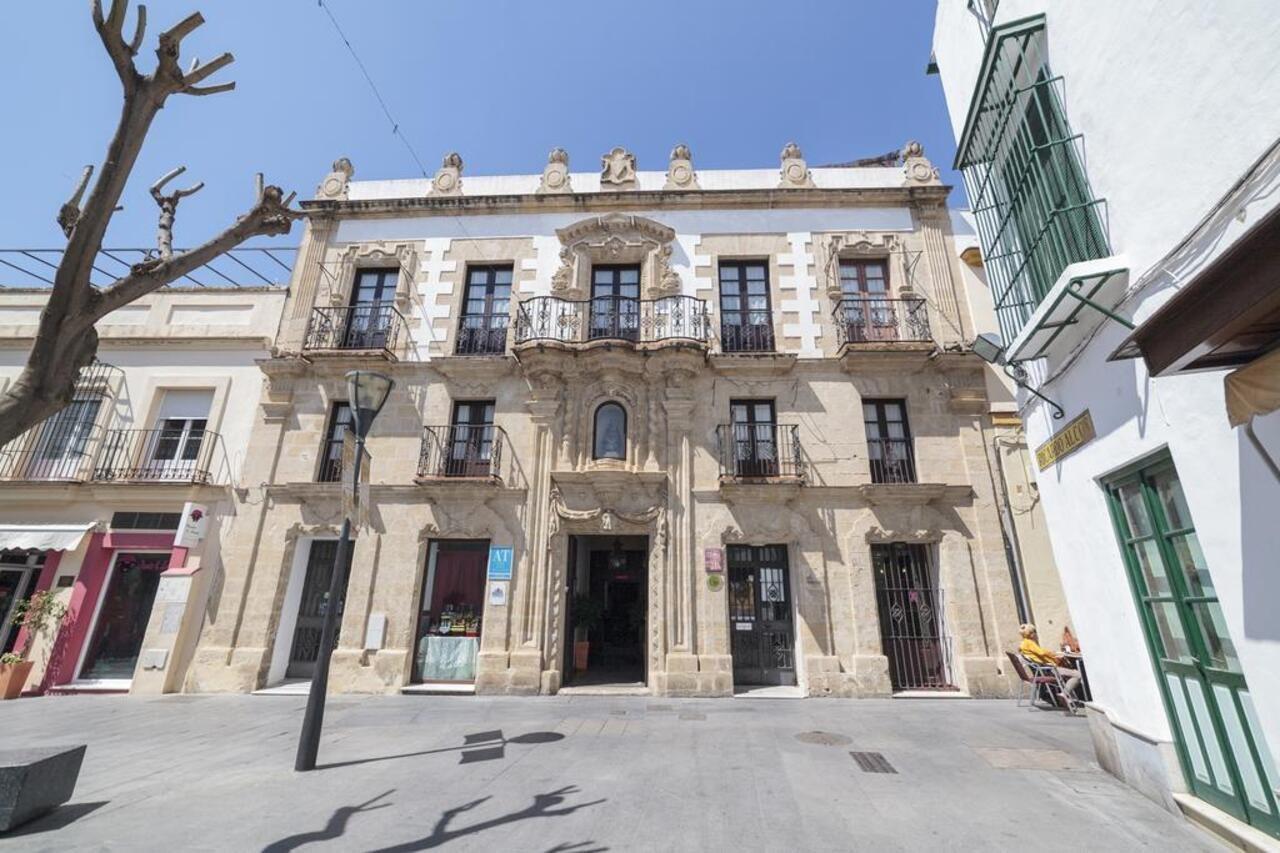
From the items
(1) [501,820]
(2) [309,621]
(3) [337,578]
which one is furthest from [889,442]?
(2) [309,621]

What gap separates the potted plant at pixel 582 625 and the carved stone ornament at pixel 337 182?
12.9 metres

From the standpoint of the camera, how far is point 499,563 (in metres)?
11.0

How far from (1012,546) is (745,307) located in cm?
782

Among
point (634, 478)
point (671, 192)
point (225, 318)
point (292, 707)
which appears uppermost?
point (671, 192)

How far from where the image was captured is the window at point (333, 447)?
12008 millimetres

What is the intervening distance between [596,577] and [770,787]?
9747 mm

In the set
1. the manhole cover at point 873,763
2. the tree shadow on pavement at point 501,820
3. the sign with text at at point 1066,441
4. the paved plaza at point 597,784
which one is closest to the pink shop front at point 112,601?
the paved plaza at point 597,784

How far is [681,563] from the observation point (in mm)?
10898

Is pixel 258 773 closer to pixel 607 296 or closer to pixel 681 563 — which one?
pixel 681 563

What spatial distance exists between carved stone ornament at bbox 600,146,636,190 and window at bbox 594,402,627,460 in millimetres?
6381

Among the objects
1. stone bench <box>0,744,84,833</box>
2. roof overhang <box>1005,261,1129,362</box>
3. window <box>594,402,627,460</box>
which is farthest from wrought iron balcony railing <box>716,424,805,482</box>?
stone bench <box>0,744,84,833</box>

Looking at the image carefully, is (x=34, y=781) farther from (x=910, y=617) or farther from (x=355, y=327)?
(x=910, y=617)

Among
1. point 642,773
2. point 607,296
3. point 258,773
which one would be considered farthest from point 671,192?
point 258,773

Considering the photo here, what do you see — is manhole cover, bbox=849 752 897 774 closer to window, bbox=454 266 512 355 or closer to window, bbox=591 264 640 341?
window, bbox=591 264 640 341
